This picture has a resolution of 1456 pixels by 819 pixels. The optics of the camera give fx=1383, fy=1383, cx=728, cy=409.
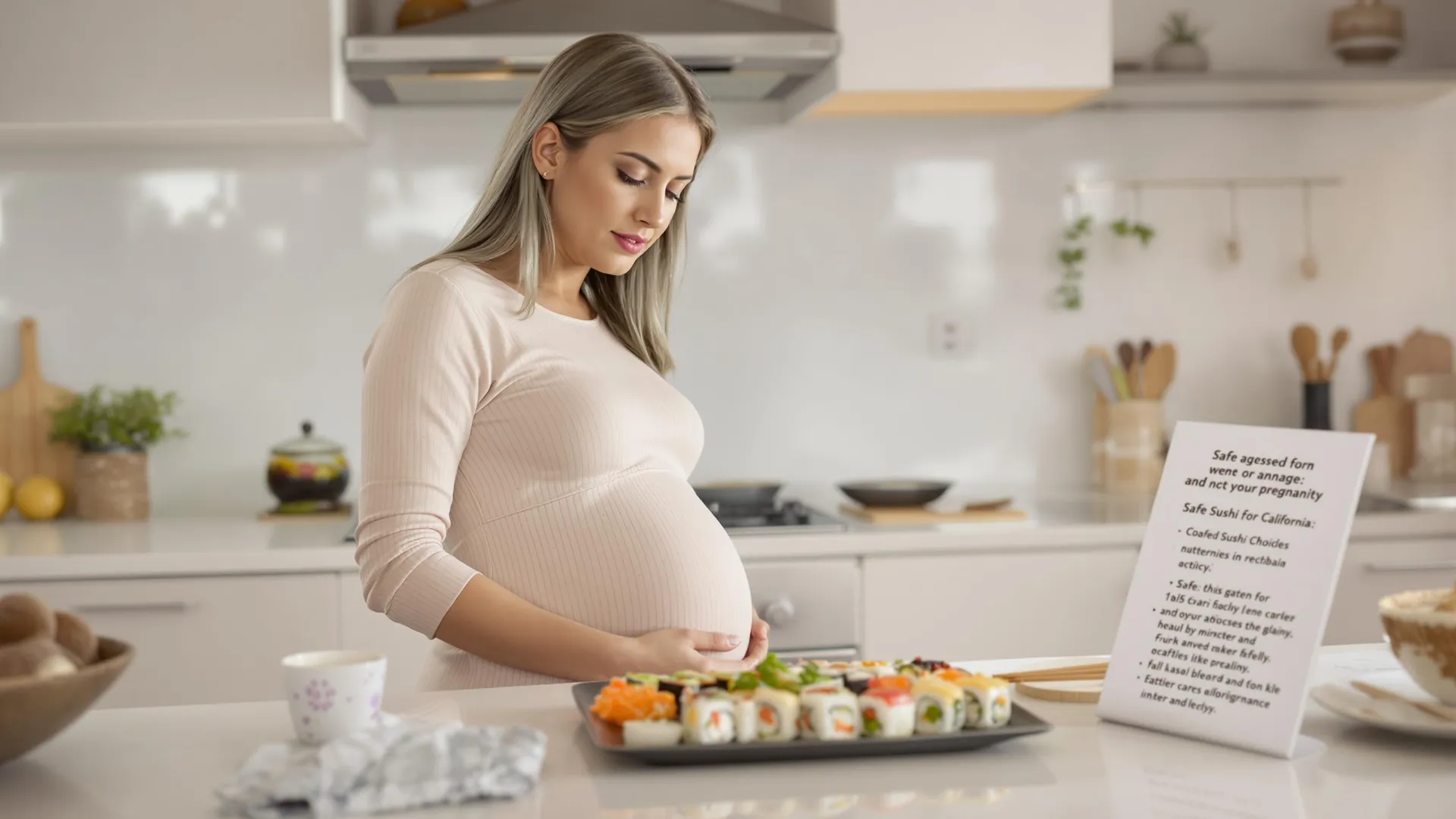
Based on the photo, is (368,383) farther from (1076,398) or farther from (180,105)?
(1076,398)

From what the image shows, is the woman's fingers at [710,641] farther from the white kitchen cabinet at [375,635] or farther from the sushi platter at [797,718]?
the white kitchen cabinet at [375,635]

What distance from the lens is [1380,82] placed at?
2.76 metres

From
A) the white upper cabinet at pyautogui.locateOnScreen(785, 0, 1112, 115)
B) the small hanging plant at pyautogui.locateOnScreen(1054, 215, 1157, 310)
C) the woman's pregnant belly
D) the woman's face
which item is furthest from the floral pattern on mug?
the small hanging plant at pyautogui.locateOnScreen(1054, 215, 1157, 310)

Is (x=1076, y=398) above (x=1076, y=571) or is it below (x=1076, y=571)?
above

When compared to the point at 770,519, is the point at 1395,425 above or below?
above

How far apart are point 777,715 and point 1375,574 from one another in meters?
1.93

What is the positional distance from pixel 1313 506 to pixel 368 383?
85cm

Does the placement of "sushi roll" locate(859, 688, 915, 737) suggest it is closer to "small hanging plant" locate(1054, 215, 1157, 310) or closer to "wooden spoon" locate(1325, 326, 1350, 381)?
"small hanging plant" locate(1054, 215, 1157, 310)

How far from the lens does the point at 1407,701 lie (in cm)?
104

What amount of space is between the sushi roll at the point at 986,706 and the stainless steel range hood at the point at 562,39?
1.70 meters

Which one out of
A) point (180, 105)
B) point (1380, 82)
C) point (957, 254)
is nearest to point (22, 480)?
point (180, 105)

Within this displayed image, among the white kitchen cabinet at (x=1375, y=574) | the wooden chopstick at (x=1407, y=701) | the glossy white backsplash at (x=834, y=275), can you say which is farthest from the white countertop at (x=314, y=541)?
the wooden chopstick at (x=1407, y=701)

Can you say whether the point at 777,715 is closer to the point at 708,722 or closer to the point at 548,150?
the point at 708,722

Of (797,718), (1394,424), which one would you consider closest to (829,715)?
(797,718)
